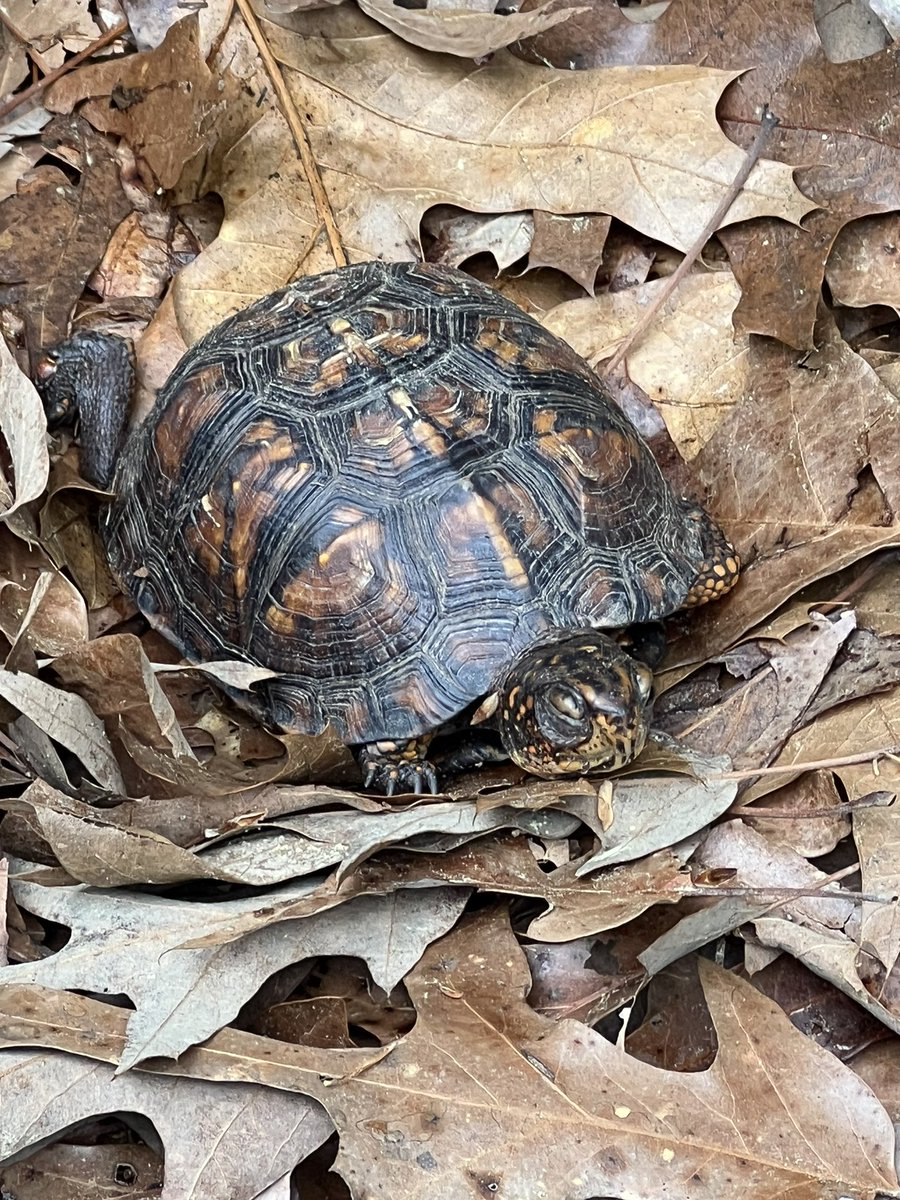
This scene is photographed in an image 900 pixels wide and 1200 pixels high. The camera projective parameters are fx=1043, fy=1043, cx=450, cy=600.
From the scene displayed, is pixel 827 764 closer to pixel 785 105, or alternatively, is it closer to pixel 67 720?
pixel 67 720

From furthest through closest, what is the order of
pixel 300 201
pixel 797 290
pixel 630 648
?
pixel 300 201 → pixel 797 290 → pixel 630 648

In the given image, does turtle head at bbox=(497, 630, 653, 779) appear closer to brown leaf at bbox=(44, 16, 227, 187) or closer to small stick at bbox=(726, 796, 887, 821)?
small stick at bbox=(726, 796, 887, 821)

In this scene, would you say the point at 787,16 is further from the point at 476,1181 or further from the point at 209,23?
the point at 476,1181

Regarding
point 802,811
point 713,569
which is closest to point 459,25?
point 713,569

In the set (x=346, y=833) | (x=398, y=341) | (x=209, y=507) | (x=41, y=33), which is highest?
(x=41, y=33)

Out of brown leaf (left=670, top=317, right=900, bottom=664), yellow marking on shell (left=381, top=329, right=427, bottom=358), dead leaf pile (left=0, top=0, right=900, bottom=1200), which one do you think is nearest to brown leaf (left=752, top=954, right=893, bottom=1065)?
dead leaf pile (left=0, top=0, right=900, bottom=1200)

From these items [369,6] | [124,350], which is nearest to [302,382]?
[124,350]

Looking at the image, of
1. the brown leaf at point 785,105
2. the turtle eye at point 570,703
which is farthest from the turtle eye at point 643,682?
the brown leaf at point 785,105
